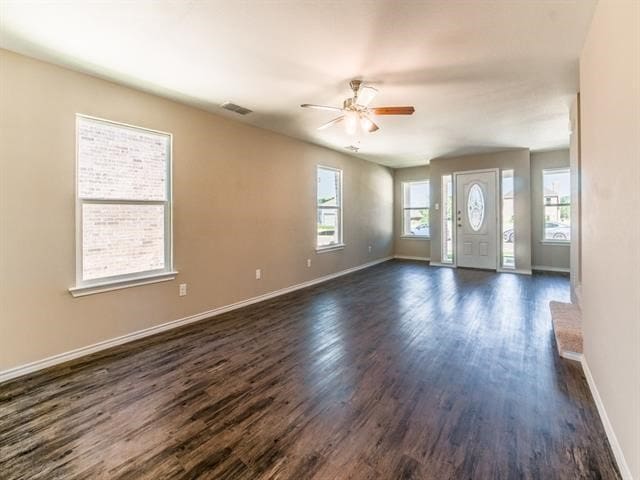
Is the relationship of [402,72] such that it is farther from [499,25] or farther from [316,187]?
[316,187]

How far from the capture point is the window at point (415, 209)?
802cm

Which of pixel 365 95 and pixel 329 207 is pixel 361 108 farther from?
Answer: pixel 329 207

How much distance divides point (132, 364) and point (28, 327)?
33.6 inches

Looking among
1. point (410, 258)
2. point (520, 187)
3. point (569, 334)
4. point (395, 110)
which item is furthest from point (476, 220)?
point (395, 110)

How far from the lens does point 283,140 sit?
4824mm

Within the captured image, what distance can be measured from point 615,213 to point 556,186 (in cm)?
581

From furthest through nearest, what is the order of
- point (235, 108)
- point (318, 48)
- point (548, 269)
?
point (548, 269)
point (235, 108)
point (318, 48)

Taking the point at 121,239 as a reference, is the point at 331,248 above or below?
below

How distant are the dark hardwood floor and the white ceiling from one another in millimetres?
2516

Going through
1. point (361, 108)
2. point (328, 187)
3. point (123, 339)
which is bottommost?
point (123, 339)

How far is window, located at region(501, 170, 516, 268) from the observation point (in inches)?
250

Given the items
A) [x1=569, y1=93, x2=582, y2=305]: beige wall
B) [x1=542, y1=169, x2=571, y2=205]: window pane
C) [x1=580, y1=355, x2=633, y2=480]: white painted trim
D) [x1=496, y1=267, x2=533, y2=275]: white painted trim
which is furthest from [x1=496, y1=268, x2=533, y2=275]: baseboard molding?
[x1=580, y1=355, x2=633, y2=480]: white painted trim

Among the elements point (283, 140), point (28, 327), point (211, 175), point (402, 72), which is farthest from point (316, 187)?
point (28, 327)

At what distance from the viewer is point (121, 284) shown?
2992 mm
